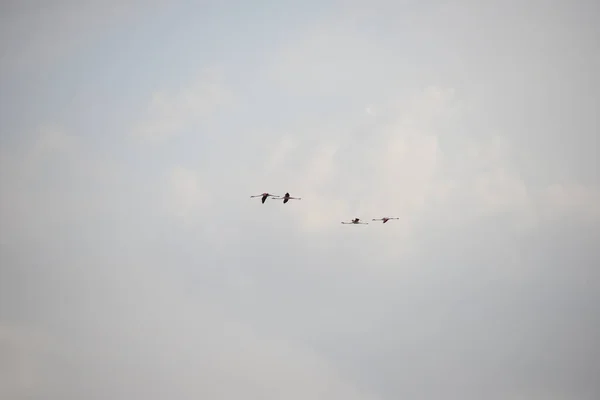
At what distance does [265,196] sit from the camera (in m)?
64.8

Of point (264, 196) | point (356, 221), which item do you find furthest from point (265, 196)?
point (356, 221)

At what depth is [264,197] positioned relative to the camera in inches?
2564

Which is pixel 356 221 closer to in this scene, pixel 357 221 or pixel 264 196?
pixel 357 221

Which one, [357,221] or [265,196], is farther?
[357,221]

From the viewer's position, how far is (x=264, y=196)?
64875 mm

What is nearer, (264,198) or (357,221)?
(264,198)

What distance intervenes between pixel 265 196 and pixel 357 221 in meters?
20.9

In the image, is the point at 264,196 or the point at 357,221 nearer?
the point at 264,196

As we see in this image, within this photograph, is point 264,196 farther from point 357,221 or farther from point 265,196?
point 357,221

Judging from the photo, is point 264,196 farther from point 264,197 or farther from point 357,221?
point 357,221

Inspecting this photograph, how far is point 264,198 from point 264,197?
0.85ft

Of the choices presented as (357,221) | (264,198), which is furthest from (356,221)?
(264,198)

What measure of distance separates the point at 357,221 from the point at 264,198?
20.7 m

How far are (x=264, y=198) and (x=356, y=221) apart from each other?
66.5 ft
